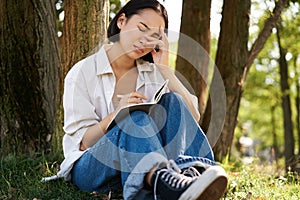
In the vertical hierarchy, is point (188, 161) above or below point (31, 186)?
above

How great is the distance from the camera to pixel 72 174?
330 cm

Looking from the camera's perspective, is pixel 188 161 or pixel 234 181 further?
pixel 234 181

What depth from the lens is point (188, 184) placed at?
2570 mm

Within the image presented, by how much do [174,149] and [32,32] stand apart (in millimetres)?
2489

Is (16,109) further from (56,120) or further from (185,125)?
(185,125)

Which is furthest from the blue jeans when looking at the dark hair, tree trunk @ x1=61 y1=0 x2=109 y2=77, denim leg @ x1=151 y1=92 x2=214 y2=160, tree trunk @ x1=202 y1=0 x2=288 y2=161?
tree trunk @ x1=202 y1=0 x2=288 y2=161

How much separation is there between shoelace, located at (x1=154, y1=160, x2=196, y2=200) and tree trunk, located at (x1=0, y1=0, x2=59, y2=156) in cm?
248

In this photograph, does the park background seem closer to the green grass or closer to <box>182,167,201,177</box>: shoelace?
the green grass

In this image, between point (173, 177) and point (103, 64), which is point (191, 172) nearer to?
point (173, 177)

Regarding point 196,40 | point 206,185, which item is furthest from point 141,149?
point 196,40

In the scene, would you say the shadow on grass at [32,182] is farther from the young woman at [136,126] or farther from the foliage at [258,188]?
the foliage at [258,188]

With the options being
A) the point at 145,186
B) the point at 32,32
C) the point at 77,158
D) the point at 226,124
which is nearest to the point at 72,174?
A: the point at 77,158

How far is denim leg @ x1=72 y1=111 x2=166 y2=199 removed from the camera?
274 centimetres

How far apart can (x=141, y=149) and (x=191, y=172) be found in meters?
0.28
